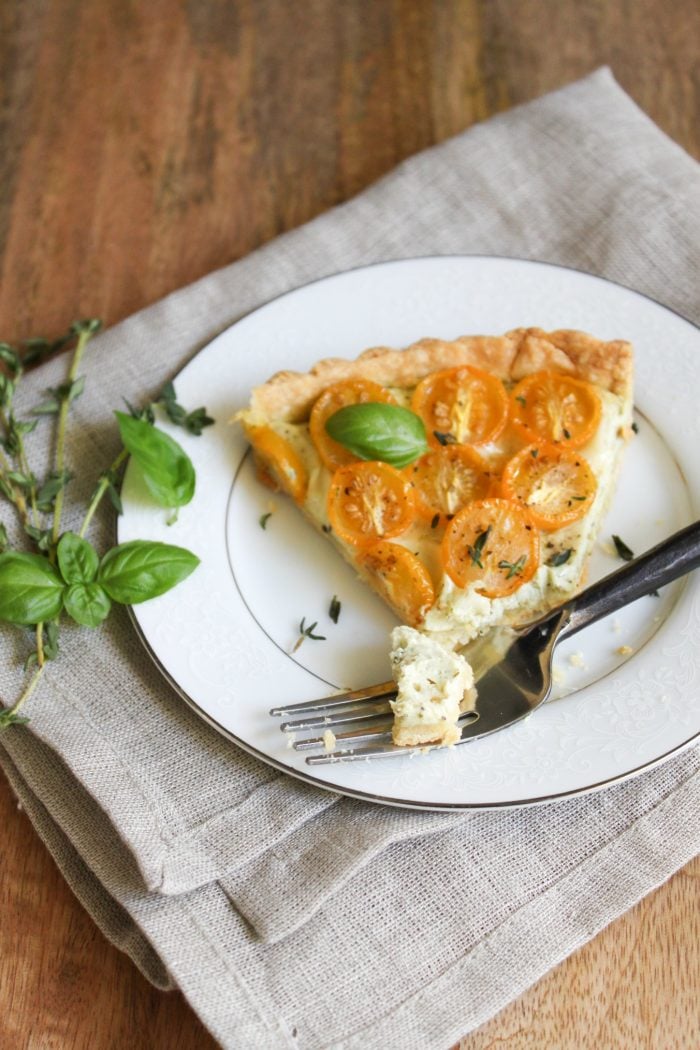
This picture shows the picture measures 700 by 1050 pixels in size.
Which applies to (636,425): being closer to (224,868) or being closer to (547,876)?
(547,876)

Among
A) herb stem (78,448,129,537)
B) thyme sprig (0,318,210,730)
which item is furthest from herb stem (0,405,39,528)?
herb stem (78,448,129,537)

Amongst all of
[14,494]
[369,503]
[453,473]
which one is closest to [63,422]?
[14,494]

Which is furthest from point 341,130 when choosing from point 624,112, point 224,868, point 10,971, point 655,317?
point 10,971

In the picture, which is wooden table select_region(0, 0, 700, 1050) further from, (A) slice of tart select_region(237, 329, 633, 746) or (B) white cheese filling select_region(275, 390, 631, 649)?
(B) white cheese filling select_region(275, 390, 631, 649)

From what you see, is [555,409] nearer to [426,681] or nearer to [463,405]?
[463,405]

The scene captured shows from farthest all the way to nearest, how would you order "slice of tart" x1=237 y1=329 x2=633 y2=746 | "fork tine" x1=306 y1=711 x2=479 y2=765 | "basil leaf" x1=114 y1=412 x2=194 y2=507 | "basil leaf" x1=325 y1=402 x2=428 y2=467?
1. "basil leaf" x1=114 y1=412 x2=194 y2=507
2. "basil leaf" x1=325 y1=402 x2=428 y2=467
3. "slice of tart" x1=237 y1=329 x2=633 y2=746
4. "fork tine" x1=306 y1=711 x2=479 y2=765

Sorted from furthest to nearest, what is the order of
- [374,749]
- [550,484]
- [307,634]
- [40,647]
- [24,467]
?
[24,467]
[550,484]
[307,634]
[40,647]
[374,749]

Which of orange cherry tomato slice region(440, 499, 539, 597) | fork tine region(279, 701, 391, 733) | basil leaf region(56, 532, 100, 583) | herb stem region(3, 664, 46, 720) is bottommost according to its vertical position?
fork tine region(279, 701, 391, 733)
